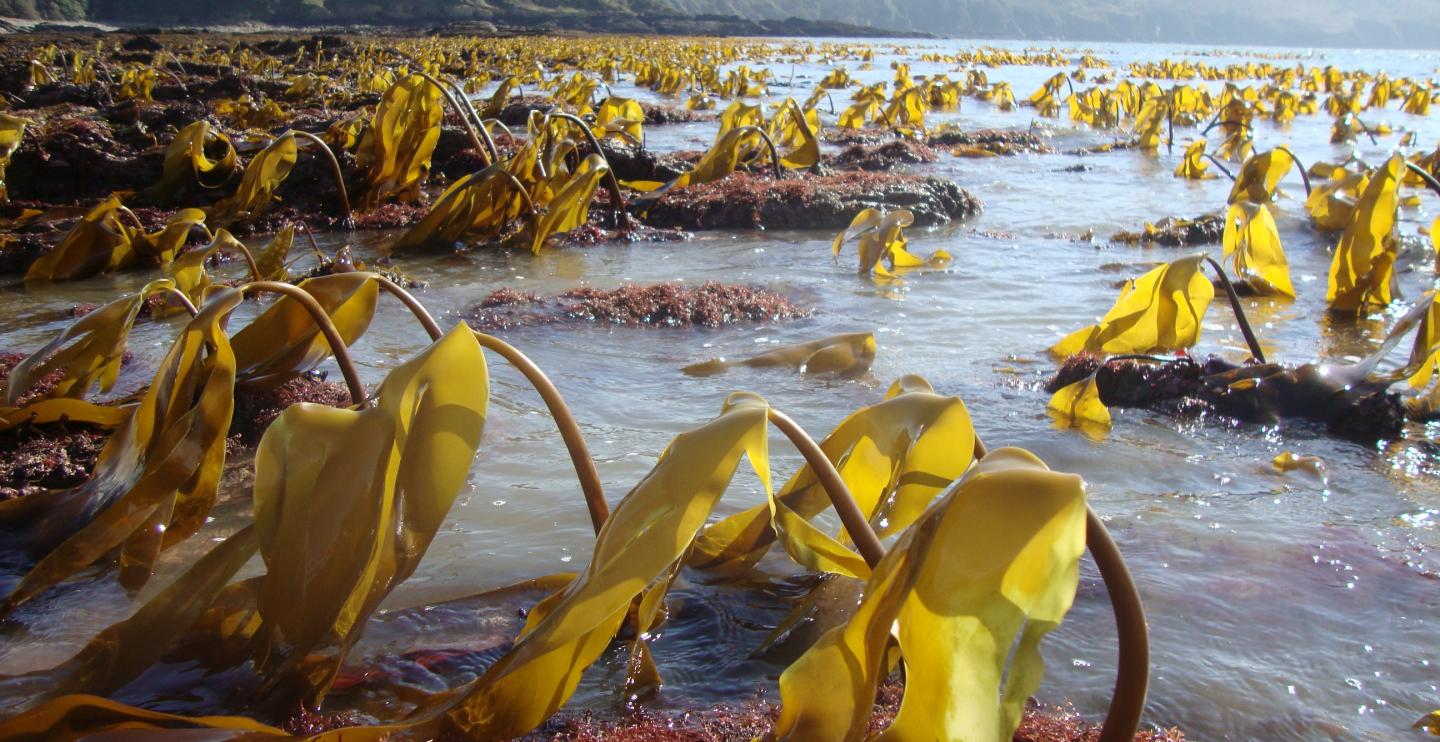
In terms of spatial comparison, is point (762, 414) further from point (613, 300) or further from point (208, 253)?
point (613, 300)

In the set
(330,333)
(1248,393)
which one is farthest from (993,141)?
(330,333)

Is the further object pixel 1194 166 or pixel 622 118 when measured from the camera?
pixel 1194 166

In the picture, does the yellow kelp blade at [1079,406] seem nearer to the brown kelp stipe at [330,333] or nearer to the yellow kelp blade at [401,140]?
the brown kelp stipe at [330,333]

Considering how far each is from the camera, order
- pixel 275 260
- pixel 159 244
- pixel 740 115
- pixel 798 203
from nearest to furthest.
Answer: pixel 275 260, pixel 159 244, pixel 798 203, pixel 740 115

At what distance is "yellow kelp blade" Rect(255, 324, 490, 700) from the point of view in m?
1.14

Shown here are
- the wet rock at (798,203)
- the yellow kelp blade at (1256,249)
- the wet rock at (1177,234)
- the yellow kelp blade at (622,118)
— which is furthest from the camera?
the yellow kelp blade at (622,118)

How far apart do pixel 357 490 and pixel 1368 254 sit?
3.67 meters

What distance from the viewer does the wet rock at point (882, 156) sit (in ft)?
24.7

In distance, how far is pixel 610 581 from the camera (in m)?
1.02

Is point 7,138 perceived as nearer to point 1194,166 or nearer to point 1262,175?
point 1262,175

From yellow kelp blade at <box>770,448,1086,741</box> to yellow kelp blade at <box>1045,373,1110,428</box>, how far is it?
5.75 ft

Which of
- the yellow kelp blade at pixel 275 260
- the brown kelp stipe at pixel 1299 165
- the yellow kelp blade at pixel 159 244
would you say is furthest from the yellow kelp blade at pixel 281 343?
the brown kelp stipe at pixel 1299 165

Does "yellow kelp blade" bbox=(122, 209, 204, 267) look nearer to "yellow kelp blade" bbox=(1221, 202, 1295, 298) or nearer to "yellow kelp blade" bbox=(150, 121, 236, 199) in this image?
"yellow kelp blade" bbox=(150, 121, 236, 199)

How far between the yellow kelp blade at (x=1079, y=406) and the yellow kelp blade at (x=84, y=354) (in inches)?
80.4
